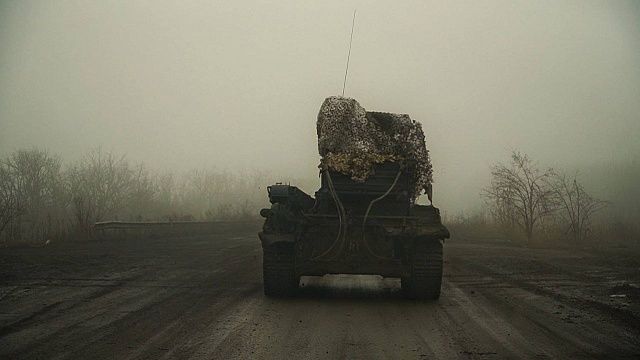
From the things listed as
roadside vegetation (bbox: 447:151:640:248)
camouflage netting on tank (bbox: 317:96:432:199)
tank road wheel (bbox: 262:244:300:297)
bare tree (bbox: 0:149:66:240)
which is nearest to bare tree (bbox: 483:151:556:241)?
roadside vegetation (bbox: 447:151:640:248)

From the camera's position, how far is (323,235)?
1076 cm

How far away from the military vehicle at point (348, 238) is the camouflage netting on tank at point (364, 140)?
1.01 ft

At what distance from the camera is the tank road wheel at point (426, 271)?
10.5 metres

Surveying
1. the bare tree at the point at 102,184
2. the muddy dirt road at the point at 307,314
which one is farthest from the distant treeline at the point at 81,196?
the muddy dirt road at the point at 307,314

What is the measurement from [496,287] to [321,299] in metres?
3.51

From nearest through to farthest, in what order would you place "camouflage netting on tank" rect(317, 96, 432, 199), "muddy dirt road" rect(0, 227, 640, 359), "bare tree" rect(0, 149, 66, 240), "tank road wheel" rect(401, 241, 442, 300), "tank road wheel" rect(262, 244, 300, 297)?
"muddy dirt road" rect(0, 227, 640, 359) < "tank road wheel" rect(401, 241, 442, 300) < "tank road wheel" rect(262, 244, 300, 297) < "camouflage netting on tank" rect(317, 96, 432, 199) < "bare tree" rect(0, 149, 66, 240)

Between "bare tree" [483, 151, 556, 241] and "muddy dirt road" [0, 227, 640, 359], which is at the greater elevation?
"bare tree" [483, 151, 556, 241]

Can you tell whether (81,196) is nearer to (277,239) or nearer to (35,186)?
(35,186)

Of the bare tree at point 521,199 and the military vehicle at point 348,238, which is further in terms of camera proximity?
the bare tree at point 521,199

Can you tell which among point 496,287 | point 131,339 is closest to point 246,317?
point 131,339

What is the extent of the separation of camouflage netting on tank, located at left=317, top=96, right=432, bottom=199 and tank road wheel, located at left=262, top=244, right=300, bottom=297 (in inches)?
65.6

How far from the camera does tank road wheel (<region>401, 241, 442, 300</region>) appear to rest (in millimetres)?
10492

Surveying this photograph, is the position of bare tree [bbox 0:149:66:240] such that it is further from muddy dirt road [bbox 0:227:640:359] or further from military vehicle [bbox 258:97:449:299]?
military vehicle [bbox 258:97:449:299]

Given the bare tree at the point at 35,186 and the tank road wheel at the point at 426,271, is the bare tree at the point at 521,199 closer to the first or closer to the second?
the tank road wheel at the point at 426,271
